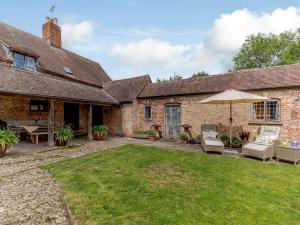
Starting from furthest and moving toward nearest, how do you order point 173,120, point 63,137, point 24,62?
point 173,120, point 24,62, point 63,137

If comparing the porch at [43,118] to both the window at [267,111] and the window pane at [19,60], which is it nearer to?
the window pane at [19,60]

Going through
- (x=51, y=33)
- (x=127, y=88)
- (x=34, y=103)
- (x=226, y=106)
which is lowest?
(x=226, y=106)

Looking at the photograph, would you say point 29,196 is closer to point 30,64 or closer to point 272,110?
point 30,64

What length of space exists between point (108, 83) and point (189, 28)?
9817 millimetres

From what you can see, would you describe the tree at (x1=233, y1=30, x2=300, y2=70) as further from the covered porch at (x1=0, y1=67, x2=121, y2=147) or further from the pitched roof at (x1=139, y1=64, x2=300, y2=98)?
the covered porch at (x1=0, y1=67, x2=121, y2=147)

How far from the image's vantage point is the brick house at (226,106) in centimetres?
1016

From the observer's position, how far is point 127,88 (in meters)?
16.9

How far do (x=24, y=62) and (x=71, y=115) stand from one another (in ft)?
A: 15.4

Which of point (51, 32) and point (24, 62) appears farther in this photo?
point (51, 32)

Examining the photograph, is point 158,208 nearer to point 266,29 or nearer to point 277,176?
point 277,176

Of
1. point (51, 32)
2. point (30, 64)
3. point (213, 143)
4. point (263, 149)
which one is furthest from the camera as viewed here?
point (51, 32)

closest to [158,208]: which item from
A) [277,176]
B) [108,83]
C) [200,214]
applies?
[200,214]

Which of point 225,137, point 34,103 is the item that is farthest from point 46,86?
point 225,137

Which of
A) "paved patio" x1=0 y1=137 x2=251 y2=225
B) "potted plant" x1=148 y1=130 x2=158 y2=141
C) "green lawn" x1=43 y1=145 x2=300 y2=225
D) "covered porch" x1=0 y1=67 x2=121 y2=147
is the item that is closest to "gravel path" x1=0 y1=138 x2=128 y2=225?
"paved patio" x1=0 y1=137 x2=251 y2=225
